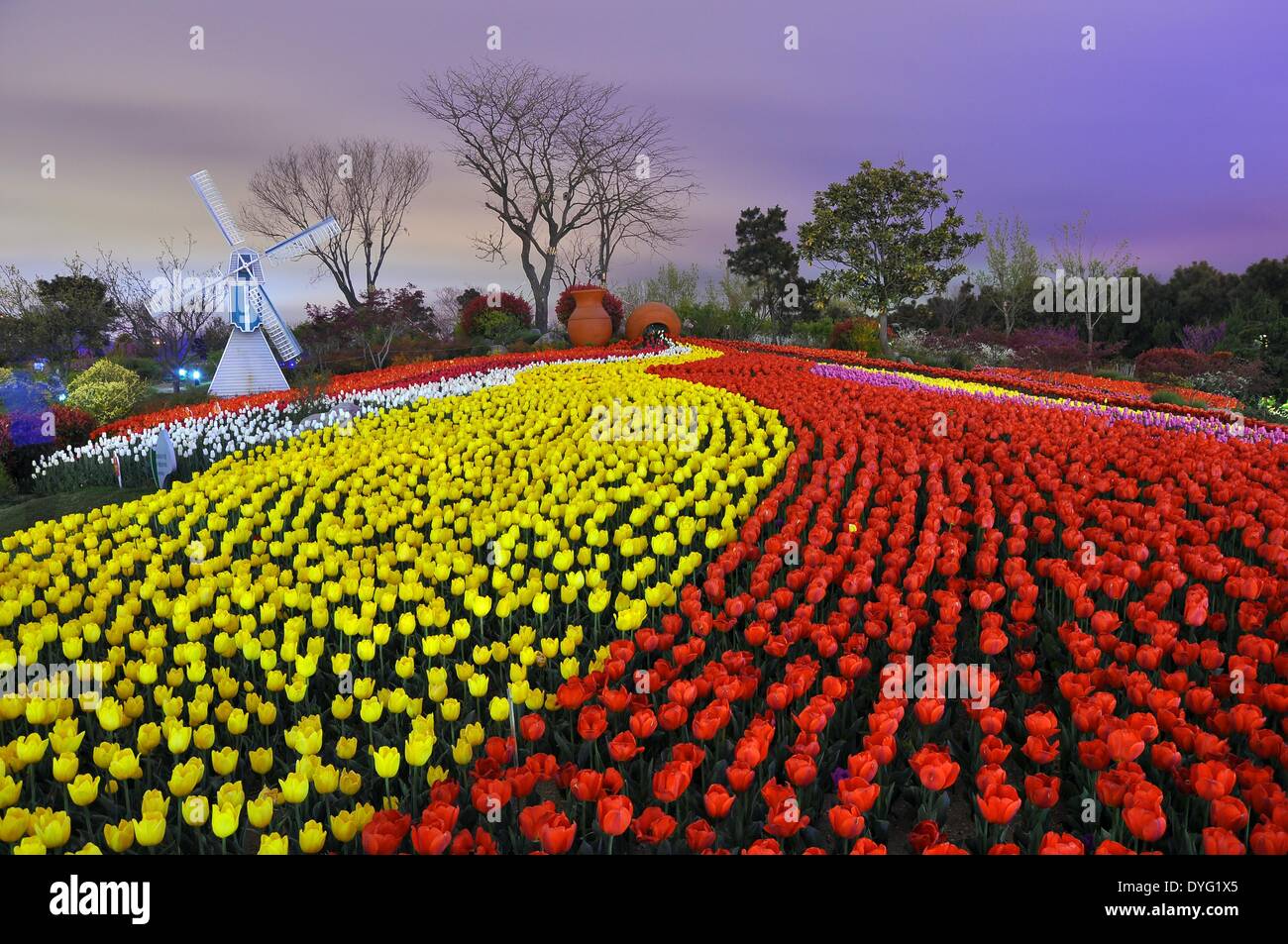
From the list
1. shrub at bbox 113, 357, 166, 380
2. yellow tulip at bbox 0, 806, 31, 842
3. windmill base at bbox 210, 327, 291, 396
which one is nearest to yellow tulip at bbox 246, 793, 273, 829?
yellow tulip at bbox 0, 806, 31, 842

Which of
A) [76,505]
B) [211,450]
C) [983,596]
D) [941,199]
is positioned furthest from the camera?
[941,199]

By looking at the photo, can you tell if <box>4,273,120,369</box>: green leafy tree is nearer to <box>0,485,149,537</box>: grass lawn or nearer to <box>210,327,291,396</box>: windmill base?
<box>210,327,291,396</box>: windmill base

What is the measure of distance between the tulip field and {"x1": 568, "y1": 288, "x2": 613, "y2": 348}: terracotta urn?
1807 centimetres

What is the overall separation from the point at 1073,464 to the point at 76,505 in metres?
9.43

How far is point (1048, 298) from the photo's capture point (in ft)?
115

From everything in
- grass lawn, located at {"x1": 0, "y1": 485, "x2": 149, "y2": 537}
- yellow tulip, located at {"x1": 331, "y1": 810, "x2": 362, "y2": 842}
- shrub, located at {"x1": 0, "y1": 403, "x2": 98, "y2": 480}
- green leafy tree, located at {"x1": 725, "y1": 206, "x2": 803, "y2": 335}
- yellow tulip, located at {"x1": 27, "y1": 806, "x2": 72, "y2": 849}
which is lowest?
yellow tulip, located at {"x1": 331, "y1": 810, "x2": 362, "y2": 842}

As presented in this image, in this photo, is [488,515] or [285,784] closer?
[285,784]

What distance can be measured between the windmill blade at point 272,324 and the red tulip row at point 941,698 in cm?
1973

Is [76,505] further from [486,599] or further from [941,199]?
[941,199]

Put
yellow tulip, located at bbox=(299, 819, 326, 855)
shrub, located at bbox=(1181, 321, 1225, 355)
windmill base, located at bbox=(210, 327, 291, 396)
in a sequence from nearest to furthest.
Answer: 1. yellow tulip, located at bbox=(299, 819, 326, 855)
2. windmill base, located at bbox=(210, 327, 291, 396)
3. shrub, located at bbox=(1181, 321, 1225, 355)

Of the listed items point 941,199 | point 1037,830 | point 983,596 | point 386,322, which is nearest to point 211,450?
point 983,596

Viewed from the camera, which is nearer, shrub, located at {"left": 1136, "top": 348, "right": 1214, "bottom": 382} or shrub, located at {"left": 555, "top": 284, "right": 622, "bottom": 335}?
shrub, located at {"left": 1136, "top": 348, "right": 1214, "bottom": 382}

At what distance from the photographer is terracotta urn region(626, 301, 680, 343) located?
25.0 metres

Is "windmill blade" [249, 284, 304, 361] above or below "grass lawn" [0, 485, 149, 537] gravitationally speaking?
above
